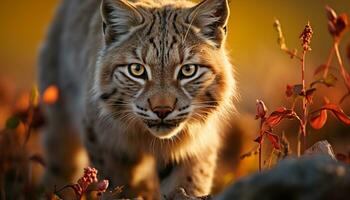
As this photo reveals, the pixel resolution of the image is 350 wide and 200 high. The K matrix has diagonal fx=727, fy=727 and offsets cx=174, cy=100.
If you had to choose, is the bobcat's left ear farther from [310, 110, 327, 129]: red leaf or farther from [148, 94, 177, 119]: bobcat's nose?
[310, 110, 327, 129]: red leaf

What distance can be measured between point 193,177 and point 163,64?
121 centimetres

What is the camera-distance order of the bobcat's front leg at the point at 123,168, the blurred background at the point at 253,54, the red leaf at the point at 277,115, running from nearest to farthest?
the red leaf at the point at 277,115 → the bobcat's front leg at the point at 123,168 → the blurred background at the point at 253,54

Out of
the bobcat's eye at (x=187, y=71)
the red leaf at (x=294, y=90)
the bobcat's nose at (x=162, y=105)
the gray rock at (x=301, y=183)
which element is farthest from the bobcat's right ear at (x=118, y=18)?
the gray rock at (x=301, y=183)

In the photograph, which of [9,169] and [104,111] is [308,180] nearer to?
[104,111]

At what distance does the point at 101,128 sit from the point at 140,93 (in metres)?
0.97

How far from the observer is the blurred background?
8289 mm

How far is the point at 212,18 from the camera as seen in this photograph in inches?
215

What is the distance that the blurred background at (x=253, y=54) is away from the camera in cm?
829

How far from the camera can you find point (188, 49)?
5230mm

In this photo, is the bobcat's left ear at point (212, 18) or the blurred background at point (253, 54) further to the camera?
the blurred background at point (253, 54)

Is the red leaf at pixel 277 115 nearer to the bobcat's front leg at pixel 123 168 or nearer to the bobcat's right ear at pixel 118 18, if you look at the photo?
the bobcat's right ear at pixel 118 18

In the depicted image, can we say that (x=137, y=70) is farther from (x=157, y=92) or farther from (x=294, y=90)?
(x=294, y=90)

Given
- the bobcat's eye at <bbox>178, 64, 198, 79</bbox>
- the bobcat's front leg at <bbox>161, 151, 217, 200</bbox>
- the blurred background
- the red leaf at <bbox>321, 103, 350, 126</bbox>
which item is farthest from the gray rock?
the bobcat's front leg at <bbox>161, 151, 217, 200</bbox>

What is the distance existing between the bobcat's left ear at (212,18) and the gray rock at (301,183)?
275 cm
